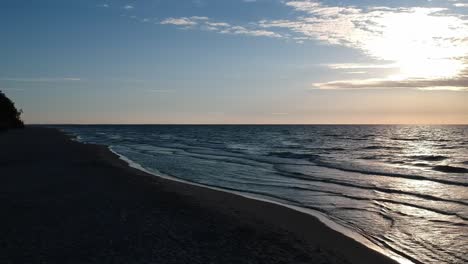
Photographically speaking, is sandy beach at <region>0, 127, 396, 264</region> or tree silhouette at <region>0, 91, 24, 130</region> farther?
tree silhouette at <region>0, 91, 24, 130</region>

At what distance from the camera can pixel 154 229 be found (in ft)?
32.9

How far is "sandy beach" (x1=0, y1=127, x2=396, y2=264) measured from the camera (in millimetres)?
8109

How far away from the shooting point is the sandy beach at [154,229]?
811cm

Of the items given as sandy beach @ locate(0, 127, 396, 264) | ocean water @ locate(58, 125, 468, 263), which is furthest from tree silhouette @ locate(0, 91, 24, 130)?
sandy beach @ locate(0, 127, 396, 264)

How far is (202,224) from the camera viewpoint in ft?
35.7

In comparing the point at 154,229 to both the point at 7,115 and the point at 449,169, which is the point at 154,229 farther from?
the point at 7,115

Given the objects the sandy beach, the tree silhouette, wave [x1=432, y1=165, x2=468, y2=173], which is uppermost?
the tree silhouette

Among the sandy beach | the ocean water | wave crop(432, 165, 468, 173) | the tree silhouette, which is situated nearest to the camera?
the sandy beach

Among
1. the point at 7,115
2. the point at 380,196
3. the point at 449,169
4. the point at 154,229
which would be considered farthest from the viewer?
the point at 7,115

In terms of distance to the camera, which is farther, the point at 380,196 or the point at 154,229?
the point at 380,196

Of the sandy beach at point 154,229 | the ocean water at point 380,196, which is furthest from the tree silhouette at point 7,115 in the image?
the sandy beach at point 154,229

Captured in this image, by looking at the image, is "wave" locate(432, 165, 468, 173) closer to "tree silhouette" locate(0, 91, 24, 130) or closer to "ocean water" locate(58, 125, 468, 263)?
"ocean water" locate(58, 125, 468, 263)

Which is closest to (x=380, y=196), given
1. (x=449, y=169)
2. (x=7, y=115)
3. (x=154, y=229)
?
(x=154, y=229)

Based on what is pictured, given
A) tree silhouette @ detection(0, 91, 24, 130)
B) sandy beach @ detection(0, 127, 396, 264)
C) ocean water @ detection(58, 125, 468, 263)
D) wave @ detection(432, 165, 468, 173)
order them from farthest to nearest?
tree silhouette @ detection(0, 91, 24, 130) → wave @ detection(432, 165, 468, 173) → ocean water @ detection(58, 125, 468, 263) → sandy beach @ detection(0, 127, 396, 264)
